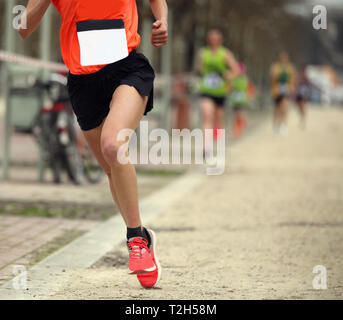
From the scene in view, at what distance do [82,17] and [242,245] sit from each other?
2.13 m

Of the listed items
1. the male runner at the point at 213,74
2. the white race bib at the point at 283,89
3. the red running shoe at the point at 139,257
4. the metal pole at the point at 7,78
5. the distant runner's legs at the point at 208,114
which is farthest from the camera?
the white race bib at the point at 283,89

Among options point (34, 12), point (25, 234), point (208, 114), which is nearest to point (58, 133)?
point (25, 234)

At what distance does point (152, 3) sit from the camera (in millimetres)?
4406

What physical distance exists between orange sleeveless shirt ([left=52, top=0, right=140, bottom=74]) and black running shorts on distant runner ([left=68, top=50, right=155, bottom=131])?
45 mm

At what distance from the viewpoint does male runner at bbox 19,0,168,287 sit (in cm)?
423

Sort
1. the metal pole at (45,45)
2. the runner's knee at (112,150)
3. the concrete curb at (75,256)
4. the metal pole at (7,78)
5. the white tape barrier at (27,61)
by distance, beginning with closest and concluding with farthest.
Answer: the runner's knee at (112,150)
the concrete curb at (75,256)
the white tape barrier at (27,61)
the metal pole at (7,78)
the metal pole at (45,45)

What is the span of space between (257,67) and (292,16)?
53.8 ft

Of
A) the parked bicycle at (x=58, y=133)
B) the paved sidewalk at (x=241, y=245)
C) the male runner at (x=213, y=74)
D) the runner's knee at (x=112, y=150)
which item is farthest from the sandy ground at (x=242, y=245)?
the male runner at (x=213, y=74)

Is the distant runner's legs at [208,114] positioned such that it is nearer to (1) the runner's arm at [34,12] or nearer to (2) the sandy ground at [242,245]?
(2) the sandy ground at [242,245]

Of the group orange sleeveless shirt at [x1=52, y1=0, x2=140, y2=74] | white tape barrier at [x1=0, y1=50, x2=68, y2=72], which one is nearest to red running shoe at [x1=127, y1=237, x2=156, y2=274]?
orange sleeveless shirt at [x1=52, y1=0, x2=140, y2=74]

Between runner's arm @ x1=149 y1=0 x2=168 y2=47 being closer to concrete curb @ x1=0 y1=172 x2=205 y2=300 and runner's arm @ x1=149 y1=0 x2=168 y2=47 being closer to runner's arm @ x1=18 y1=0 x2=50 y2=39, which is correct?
runner's arm @ x1=18 y1=0 x2=50 y2=39

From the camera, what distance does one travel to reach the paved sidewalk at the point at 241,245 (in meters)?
4.29

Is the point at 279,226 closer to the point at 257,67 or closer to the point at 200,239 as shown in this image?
the point at 200,239
